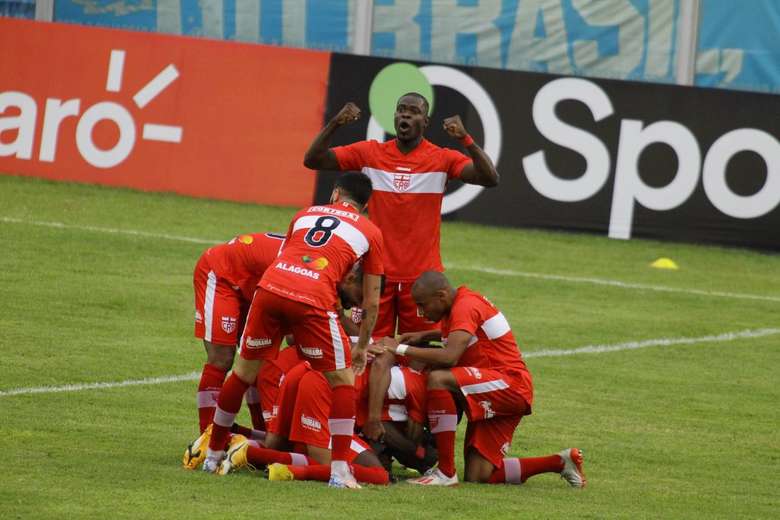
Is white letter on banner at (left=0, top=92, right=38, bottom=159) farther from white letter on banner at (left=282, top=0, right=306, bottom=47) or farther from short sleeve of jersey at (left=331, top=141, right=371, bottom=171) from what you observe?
short sleeve of jersey at (left=331, top=141, right=371, bottom=171)

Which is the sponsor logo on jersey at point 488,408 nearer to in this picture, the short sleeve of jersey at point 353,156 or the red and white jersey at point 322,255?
the red and white jersey at point 322,255

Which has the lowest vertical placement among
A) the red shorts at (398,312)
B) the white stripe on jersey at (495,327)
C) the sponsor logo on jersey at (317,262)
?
the red shorts at (398,312)

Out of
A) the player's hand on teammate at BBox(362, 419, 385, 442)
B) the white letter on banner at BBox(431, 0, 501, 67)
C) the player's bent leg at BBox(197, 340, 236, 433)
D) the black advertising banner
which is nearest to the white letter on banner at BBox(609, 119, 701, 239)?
the black advertising banner

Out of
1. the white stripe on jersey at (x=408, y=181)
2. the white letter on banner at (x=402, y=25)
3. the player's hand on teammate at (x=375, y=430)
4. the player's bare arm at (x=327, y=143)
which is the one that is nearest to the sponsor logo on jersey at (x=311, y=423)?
Answer: the player's hand on teammate at (x=375, y=430)

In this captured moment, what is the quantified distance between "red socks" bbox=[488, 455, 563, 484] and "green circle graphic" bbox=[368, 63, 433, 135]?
38.3 ft

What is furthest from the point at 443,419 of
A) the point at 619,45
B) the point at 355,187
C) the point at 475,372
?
the point at 619,45

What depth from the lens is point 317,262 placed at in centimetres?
881

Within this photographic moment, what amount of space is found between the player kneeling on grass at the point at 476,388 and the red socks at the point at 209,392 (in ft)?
3.49

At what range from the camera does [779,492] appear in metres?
9.30

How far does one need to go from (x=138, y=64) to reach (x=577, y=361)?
31.4 feet

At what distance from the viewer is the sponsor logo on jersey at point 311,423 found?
9109 millimetres

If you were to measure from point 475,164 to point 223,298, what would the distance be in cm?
193

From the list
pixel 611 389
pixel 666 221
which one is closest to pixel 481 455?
pixel 611 389

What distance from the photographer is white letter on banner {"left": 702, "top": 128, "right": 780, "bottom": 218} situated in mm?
20016
